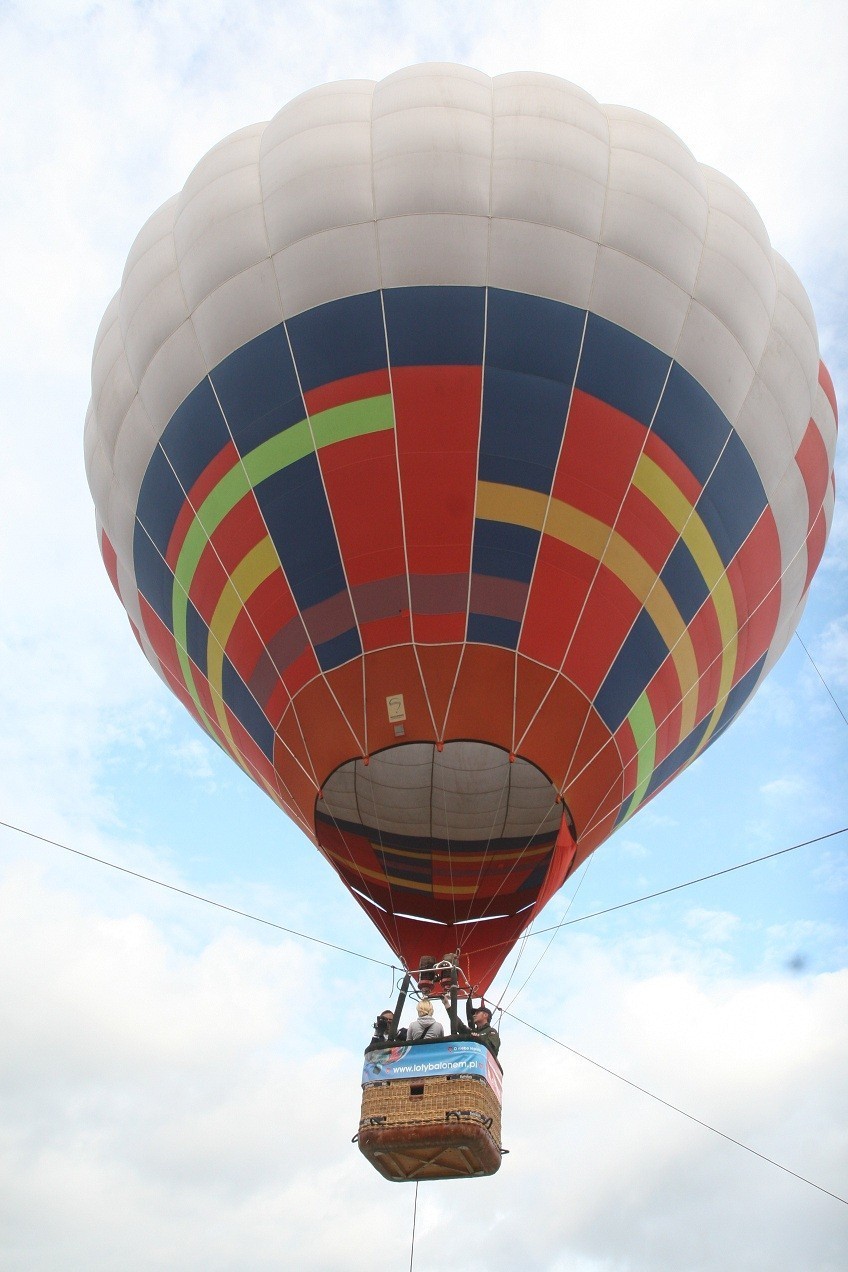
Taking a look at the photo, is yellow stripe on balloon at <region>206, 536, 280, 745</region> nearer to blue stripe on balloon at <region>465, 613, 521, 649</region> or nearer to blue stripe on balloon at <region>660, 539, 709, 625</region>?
blue stripe on balloon at <region>465, 613, 521, 649</region>

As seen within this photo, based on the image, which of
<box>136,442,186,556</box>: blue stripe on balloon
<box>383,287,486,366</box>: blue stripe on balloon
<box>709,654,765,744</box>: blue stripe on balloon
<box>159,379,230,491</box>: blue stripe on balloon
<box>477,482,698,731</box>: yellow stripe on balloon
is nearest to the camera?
<box>383,287,486,366</box>: blue stripe on balloon


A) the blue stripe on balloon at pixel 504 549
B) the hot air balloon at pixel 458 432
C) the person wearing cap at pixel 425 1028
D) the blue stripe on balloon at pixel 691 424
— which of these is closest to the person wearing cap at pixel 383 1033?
the person wearing cap at pixel 425 1028

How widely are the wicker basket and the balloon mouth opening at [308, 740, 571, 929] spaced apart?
1986 millimetres

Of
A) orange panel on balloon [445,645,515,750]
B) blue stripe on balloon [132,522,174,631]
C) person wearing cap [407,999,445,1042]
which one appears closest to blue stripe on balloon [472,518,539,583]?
orange panel on balloon [445,645,515,750]

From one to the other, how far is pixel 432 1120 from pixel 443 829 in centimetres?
229

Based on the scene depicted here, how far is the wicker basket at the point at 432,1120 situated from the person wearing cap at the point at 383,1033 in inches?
8.6

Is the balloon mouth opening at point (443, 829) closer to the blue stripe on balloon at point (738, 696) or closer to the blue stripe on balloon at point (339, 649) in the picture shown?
the blue stripe on balloon at point (339, 649)

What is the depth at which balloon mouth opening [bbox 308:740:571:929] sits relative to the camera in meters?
7.31

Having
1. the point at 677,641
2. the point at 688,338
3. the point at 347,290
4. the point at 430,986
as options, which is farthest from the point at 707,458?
the point at 430,986

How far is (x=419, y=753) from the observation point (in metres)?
7.26

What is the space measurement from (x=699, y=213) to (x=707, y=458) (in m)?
1.50

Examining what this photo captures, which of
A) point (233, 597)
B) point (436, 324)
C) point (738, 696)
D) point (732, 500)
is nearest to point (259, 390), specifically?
point (436, 324)

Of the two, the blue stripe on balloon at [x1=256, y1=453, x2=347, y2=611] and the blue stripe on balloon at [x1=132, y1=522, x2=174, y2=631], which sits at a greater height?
the blue stripe on balloon at [x1=132, y1=522, x2=174, y2=631]

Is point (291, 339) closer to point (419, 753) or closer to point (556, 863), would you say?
point (419, 753)
